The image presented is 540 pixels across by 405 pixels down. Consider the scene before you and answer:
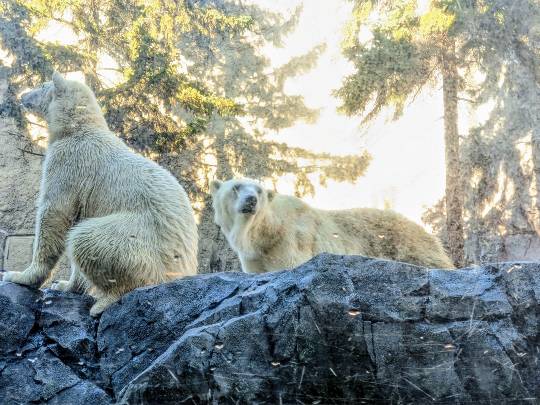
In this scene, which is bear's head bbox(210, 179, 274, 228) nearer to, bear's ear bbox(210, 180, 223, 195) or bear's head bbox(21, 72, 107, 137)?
bear's ear bbox(210, 180, 223, 195)

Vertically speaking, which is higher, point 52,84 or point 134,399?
point 52,84

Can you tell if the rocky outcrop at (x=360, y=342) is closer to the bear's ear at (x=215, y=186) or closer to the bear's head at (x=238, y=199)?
the bear's head at (x=238, y=199)

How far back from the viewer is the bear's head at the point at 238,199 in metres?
4.17

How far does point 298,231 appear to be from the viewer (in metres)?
4.60

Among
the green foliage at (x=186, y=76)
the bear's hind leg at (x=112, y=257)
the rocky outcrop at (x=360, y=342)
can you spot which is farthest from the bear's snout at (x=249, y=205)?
the green foliage at (x=186, y=76)

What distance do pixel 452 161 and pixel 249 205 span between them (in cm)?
399

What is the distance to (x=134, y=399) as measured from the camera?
2.29m

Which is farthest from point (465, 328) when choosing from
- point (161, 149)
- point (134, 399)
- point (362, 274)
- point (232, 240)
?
point (161, 149)

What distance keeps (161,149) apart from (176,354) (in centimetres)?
543

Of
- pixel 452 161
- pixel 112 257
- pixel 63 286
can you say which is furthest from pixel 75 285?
pixel 452 161

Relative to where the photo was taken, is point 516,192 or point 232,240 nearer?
point 232,240

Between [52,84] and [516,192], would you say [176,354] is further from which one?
[516,192]

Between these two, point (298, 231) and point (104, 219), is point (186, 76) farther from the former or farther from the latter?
point (104, 219)

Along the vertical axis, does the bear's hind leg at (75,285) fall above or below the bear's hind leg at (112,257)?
below
